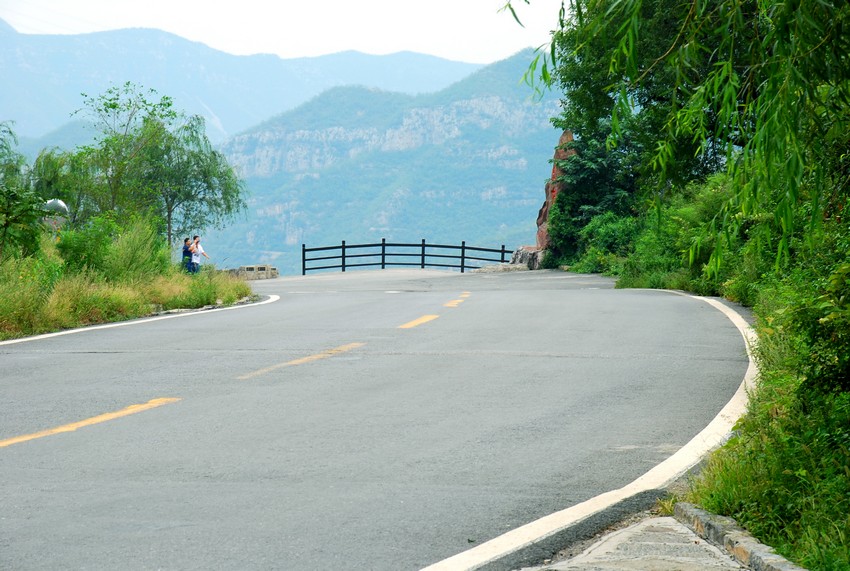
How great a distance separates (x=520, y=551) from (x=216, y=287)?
752 inches

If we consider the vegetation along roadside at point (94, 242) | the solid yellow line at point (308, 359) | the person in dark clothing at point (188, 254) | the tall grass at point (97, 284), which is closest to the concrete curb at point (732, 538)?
the solid yellow line at point (308, 359)

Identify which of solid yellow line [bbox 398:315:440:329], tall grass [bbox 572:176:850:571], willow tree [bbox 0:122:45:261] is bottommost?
solid yellow line [bbox 398:315:440:329]

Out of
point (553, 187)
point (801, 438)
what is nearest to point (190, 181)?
point (553, 187)

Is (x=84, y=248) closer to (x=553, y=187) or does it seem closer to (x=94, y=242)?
(x=94, y=242)

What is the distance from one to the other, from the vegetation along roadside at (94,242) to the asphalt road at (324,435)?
99.9 inches

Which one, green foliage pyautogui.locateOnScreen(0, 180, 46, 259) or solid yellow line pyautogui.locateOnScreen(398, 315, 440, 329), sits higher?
green foliage pyautogui.locateOnScreen(0, 180, 46, 259)

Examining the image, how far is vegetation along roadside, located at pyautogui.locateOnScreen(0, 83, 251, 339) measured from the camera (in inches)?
687

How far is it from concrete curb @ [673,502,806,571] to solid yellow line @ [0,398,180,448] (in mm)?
4527

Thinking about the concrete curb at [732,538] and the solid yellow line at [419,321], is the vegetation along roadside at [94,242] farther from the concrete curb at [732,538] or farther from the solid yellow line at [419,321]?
the concrete curb at [732,538]

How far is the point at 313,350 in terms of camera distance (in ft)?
Result: 43.0

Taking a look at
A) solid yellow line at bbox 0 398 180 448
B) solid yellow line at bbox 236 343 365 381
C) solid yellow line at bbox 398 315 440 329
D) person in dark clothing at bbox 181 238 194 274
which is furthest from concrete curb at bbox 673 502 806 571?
person in dark clothing at bbox 181 238 194 274

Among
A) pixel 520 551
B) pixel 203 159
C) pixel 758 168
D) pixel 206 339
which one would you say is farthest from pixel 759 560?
pixel 203 159

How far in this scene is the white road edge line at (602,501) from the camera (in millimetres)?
5078

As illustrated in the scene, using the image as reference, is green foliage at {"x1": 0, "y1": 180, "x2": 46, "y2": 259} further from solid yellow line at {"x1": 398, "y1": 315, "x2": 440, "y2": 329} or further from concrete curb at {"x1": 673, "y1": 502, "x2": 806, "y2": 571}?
concrete curb at {"x1": 673, "y1": 502, "x2": 806, "y2": 571}
